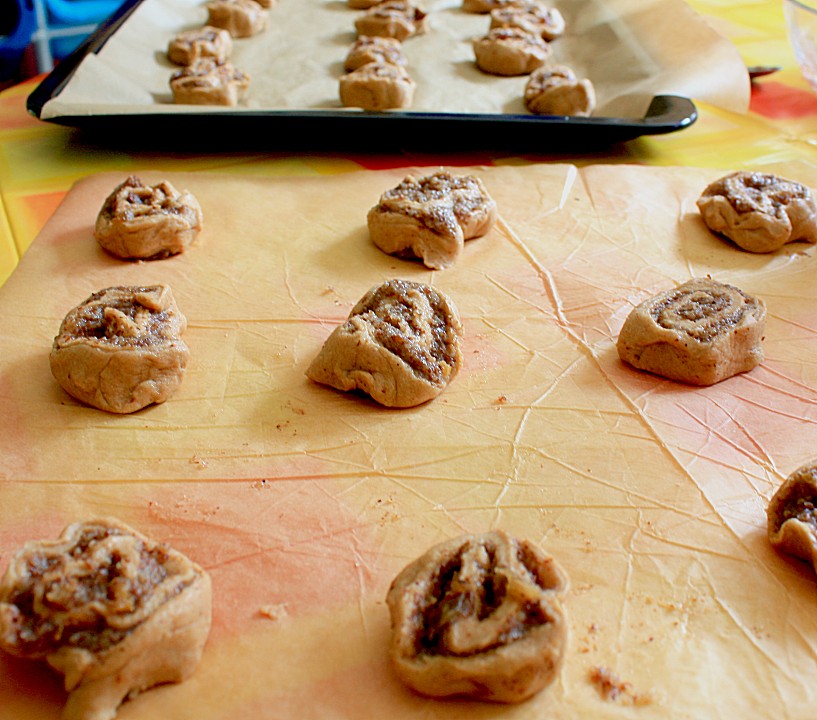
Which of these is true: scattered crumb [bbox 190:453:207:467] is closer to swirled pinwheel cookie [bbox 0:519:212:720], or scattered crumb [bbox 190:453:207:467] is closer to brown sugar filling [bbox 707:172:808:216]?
swirled pinwheel cookie [bbox 0:519:212:720]

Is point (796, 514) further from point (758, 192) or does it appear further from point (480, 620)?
point (758, 192)

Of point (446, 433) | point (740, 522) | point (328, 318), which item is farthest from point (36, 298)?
point (740, 522)

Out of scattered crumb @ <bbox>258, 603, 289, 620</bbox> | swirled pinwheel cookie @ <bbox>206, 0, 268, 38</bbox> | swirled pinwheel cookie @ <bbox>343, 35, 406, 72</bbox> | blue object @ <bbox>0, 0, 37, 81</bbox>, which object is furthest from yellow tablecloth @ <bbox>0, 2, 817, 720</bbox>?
blue object @ <bbox>0, 0, 37, 81</bbox>

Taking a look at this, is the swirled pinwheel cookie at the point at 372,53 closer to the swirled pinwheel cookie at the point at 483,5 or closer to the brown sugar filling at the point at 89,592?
the swirled pinwheel cookie at the point at 483,5

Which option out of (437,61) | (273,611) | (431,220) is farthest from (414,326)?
(437,61)

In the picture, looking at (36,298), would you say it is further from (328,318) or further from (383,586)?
(383,586)
